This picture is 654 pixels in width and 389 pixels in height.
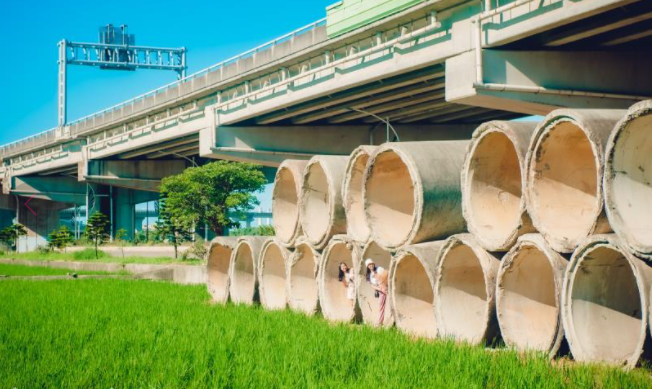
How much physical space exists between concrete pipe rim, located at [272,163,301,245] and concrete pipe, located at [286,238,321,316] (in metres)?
0.28

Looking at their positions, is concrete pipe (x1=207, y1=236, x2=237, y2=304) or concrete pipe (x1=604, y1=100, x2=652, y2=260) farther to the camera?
concrete pipe (x1=207, y1=236, x2=237, y2=304)

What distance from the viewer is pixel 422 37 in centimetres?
2716

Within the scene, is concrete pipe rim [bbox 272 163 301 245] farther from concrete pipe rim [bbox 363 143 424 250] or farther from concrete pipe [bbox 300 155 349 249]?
concrete pipe rim [bbox 363 143 424 250]

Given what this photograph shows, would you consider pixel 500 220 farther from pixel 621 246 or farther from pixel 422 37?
pixel 422 37

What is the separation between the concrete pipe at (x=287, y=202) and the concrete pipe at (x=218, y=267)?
213 cm

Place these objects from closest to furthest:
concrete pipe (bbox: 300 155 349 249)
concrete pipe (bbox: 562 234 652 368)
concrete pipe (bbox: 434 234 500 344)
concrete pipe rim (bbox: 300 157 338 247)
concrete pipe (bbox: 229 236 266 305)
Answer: concrete pipe (bbox: 562 234 652 368) < concrete pipe (bbox: 434 234 500 344) < concrete pipe (bbox: 300 155 349 249) < concrete pipe rim (bbox: 300 157 338 247) < concrete pipe (bbox: 229 236 266 305)

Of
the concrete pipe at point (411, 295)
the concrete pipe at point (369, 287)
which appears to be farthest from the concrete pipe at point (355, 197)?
the concrete pipe at point (411, 295)

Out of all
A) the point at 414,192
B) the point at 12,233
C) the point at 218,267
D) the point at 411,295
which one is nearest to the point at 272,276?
the point at 218,267

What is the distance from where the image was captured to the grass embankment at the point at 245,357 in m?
8.23


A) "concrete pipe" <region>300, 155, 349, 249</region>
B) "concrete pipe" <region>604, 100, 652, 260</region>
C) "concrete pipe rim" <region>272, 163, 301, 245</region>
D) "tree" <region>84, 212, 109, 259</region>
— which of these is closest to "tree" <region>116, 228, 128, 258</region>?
"tree" <region>84, 212, 109, 259</region>

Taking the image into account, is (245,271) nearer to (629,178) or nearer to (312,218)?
(312,218)

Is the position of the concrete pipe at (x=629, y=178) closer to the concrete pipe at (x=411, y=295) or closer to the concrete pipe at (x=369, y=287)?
the concrete pipe at (x=411, y=295)

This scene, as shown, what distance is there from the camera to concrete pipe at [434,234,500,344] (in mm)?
10695

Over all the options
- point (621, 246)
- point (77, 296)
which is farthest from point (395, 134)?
point (621, 246)
